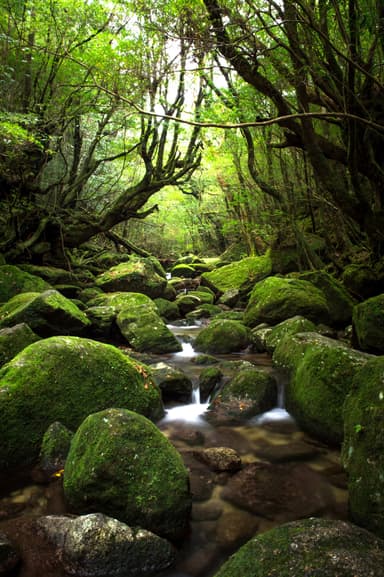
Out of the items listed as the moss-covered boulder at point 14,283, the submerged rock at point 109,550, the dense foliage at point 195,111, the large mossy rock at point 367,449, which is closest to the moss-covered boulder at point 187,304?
the dense foliage at point 195,111

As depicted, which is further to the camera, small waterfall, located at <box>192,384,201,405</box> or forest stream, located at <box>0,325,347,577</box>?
small waterfall, located at <box>192,384,201,405</box>

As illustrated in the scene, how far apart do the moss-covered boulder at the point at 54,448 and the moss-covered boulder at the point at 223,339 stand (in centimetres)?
503

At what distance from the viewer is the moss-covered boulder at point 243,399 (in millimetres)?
5176

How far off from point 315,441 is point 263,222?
1159 centimetres

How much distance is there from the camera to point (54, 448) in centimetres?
374

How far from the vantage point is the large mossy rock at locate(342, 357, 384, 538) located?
2.51 m

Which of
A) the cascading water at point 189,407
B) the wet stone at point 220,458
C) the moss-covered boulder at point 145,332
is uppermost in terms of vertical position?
A: the moss-covered boulder at point 145,332

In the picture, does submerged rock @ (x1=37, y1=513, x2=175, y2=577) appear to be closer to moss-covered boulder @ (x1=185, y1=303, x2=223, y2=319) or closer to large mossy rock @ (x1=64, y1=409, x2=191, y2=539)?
large mossy rock @ (x1=64, y1=409, x2=191, y2=539)

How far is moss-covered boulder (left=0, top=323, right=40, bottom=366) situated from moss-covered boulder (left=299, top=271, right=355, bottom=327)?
6.60m

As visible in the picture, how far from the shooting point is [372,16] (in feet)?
14.5

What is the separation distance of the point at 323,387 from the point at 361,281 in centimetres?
547

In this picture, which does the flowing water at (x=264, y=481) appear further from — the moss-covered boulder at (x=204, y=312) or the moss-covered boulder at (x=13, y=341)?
the moss-covered boulder at (x=204, y=312)

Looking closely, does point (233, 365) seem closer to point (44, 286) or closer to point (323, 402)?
point (323, 402)

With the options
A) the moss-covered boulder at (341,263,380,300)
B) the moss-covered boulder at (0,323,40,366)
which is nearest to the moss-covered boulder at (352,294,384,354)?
the moss-covered boulder at (341,263,380,300)
